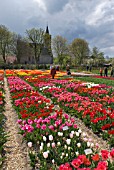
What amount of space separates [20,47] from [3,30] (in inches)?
457

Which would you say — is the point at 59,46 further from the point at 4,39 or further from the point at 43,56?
the point at 43,56

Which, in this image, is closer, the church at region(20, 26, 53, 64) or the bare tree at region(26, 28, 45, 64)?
the bare tree at region(26, 28, 45, 64)

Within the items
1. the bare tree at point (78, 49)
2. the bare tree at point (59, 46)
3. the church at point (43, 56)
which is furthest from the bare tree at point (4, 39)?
the bare tree at point (78, 49)

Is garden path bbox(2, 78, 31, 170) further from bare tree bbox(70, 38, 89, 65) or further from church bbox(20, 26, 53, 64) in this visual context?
bare tree bbox(70, 38, 89, 65)

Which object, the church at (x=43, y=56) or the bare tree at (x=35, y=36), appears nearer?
the bare tree at (x=35, y=36)

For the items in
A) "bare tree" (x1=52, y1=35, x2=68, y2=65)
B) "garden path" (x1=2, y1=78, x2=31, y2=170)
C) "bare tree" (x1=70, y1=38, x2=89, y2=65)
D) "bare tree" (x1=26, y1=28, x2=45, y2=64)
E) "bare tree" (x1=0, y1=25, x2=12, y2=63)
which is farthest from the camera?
"bare tree" (x1=70, y1=38, x2=89, y2=65)

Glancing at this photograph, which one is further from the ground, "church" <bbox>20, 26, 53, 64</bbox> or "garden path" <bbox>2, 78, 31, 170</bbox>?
"church" <bbox>20, 26, 53, 64</bbox>

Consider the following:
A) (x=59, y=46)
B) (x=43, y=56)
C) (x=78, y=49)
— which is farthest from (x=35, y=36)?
(x=43, y=56)

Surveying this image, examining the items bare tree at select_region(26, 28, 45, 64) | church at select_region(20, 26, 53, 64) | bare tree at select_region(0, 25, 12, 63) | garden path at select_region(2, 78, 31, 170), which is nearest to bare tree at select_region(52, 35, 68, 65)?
church at select_region(20, 26, 53, 64)

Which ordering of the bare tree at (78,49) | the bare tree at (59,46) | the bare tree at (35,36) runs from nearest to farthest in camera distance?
the bare tree at (35,36), the bare tree at (59,46), the bare tree at (78,49)

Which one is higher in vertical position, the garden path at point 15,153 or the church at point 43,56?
the church at point 43,56

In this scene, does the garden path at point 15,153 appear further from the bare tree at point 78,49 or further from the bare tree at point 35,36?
the bare tree at point 78,49

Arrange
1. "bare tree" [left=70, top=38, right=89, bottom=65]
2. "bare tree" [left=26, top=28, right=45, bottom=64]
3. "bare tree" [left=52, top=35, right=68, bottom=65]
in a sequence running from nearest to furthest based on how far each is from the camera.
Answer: "bare tree" [left=26, top=28, right=45, bottom=64] < "bare tree" [left=52, top=35, right=68, bottom=65] < "bare tree" [left=70, top=38, right=89, bottom=65]

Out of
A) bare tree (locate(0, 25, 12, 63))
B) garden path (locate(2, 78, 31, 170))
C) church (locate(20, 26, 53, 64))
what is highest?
bare tree (locate(0, 25, 12, 63))
